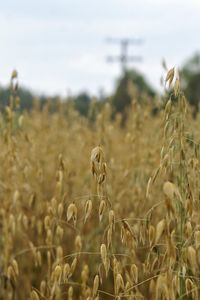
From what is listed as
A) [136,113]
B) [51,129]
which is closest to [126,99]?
[51,129]

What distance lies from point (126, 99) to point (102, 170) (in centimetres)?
1349

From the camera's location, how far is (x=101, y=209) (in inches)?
40.3

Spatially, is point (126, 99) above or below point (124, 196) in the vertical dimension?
above

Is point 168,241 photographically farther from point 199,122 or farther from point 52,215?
point 199,122

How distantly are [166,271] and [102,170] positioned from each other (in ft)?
0.66

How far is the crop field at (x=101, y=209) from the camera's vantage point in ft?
3.31

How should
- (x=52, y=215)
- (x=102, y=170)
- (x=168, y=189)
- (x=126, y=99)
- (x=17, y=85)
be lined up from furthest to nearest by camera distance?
1. (x=126, y=99)
2. (x=17, y=85)
3. (x=52, y=215)
4. (x=102, y=170)
5. (x=168, y=189)

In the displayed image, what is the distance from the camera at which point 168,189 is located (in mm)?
787

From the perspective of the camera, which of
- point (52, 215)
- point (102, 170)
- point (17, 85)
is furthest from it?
point (17, 85)

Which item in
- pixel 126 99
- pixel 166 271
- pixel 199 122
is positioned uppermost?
pixel 126 99

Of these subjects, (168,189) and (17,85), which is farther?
(17,85)

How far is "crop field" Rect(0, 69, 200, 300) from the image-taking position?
1.01 metres

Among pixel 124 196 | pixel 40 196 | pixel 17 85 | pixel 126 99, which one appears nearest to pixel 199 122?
pixel 124 196

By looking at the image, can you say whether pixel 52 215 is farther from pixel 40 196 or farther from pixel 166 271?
pixel 40 196
